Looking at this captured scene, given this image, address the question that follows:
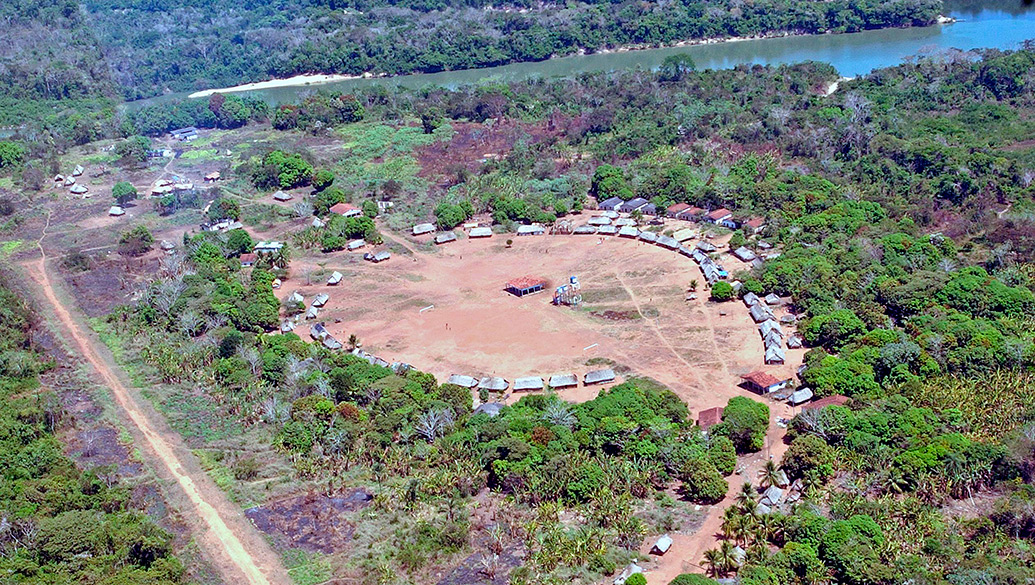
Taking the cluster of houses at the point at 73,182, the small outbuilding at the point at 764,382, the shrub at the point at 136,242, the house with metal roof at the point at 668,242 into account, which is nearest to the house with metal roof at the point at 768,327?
the small outbuilding at the point at 764,382

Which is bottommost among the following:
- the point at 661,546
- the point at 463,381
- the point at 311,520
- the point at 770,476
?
the point at 463,381

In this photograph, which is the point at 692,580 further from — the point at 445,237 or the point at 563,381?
the point at 445,237

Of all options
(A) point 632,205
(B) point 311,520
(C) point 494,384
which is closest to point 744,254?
(A) point 632,205

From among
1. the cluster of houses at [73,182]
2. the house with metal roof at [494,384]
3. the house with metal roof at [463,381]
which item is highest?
the house with metal roof at [463,381]

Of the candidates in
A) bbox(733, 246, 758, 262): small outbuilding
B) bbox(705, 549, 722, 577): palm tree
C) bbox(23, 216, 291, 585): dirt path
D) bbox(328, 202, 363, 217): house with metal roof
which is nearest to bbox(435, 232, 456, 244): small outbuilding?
bbox(328, 202, 363, 217): house with metal roof

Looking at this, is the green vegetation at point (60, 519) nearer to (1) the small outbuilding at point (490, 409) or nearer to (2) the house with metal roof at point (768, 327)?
(1) the small outbuilding at point (490, 409)
